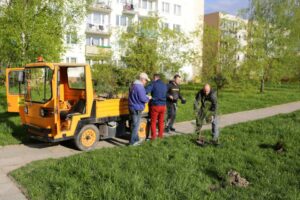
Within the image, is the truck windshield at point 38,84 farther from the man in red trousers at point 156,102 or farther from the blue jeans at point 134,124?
the man in red trousers at point 156,102

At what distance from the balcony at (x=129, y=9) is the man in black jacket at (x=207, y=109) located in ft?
125

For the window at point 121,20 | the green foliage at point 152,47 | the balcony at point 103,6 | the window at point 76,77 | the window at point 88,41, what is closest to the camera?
the window at point 76,77

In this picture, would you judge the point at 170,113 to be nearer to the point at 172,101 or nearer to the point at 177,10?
the point at 172,101

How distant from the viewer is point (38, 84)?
334 inches

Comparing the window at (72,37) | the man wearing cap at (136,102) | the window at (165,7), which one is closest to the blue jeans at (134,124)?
the man wearing cap at (136,102)

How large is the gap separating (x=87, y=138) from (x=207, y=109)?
2.99m

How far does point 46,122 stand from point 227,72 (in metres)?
13.6

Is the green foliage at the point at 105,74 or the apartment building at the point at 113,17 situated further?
the apartment building at the point at 113,17

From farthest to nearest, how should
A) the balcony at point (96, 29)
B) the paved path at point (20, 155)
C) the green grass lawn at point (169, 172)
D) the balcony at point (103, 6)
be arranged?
the balcony at point (103, 6)
the balcony at point (96, 29)
the paved path at point (20, 155)
the green grass lawn at point (169, 172)

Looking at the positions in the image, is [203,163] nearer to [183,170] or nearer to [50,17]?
[183,170]

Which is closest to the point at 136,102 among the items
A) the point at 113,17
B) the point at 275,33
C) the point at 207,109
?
the point at 207,109

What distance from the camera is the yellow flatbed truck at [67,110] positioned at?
25.7 feet

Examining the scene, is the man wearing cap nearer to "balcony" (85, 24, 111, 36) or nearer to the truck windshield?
the truck windshield

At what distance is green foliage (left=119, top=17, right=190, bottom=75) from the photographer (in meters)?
19.0
